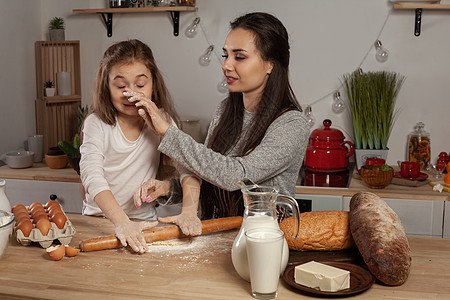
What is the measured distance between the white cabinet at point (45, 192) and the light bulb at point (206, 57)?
96cm

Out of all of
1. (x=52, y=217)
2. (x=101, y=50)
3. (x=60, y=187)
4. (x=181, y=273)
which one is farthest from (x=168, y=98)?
(x=101, y=50)

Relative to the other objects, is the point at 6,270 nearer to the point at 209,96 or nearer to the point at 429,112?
the point at 209,96

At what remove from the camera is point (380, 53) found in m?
2.81

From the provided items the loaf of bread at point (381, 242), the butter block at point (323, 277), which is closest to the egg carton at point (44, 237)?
the butter block at point (323, 277)

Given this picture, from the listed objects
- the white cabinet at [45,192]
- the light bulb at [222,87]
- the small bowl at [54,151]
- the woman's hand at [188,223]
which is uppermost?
the light bulb at [222,87]

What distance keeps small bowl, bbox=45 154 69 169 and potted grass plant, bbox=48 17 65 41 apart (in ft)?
2.43

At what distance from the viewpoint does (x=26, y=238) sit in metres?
1.30

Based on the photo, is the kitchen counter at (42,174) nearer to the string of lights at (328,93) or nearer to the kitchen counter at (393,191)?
the string of lights at (328,93)

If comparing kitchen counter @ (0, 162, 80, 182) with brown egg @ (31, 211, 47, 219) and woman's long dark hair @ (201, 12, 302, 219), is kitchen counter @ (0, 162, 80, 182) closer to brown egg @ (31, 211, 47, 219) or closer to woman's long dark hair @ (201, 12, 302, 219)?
woman's long dark hair @ (201, 12, 302, 219)

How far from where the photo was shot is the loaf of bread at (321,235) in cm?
125

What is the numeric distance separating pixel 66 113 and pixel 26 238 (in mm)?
2033

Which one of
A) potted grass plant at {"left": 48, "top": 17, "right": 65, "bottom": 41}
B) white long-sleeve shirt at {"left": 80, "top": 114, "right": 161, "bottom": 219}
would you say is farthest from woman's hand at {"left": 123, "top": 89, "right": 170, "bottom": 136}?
potted grass plant at {"left": 48, "top": 17, "right": 65, "bottom": 41}

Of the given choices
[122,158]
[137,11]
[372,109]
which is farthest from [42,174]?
[372,109]

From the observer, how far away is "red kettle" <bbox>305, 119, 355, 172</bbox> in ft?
8.65
